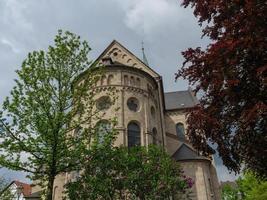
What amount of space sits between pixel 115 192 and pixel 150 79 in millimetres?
15188

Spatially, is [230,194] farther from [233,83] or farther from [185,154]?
[233,83]

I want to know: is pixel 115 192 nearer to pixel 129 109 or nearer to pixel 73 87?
pixel 73 87

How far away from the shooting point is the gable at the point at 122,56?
32372 mm

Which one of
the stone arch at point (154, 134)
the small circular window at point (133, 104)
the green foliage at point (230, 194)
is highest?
the small circular window at point (133, 104)

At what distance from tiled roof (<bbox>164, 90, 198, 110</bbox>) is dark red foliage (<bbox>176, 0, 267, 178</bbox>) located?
111 ft

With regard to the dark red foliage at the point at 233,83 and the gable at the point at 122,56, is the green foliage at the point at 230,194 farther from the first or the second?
the dark red foliage at the point at 233,83

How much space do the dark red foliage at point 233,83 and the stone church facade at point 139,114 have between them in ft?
51.8

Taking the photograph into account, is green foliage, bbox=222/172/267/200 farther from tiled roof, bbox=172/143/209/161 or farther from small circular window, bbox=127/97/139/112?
small circular window, bbox=127/97/139/112

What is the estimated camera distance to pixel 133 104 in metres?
26.9

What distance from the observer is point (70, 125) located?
533 inches

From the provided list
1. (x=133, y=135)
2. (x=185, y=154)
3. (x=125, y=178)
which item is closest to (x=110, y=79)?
(x=133, y=135)

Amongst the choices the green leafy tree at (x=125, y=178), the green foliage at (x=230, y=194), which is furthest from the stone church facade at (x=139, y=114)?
the green foliage at (x=230, y=194)

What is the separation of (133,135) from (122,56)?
10721 mm

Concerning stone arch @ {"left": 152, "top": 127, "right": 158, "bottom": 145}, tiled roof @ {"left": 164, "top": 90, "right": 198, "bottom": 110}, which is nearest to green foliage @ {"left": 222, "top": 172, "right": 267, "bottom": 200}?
stone arch @ {"left": 152, "top": 127, "right": 158, "bottom": 145}
